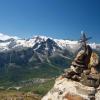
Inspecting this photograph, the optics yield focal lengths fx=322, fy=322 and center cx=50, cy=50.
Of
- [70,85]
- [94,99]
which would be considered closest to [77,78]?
[70,85]

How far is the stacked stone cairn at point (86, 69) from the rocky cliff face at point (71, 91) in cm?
61

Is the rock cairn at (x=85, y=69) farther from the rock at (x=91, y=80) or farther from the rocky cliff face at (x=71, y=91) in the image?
the rocky cliff face at (x=71, y=91)

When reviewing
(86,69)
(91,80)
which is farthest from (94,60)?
(91,80)

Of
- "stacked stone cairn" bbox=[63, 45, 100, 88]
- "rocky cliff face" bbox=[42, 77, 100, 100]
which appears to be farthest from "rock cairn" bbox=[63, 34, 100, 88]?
"rocky cliff face" bbox=[42, 77, 100, 100]

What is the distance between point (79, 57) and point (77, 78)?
8.37ft

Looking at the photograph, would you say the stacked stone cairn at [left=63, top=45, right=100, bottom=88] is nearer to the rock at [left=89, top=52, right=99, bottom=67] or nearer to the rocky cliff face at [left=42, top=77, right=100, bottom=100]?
the rock at [left=89, top=52, right=99, bottom=67]

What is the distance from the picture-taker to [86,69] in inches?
1414

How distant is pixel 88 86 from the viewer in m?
33.6

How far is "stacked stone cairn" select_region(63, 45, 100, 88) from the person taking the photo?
111 ft

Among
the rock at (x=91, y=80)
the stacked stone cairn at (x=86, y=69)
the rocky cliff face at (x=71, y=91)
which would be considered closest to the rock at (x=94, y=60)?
the stacked stone cairn at (x=86, y=69)

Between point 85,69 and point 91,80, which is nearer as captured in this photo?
point 91,80

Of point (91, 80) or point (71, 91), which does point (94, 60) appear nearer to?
point (91, 80)

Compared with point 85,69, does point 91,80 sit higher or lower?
lower

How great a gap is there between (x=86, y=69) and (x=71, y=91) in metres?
3.47
